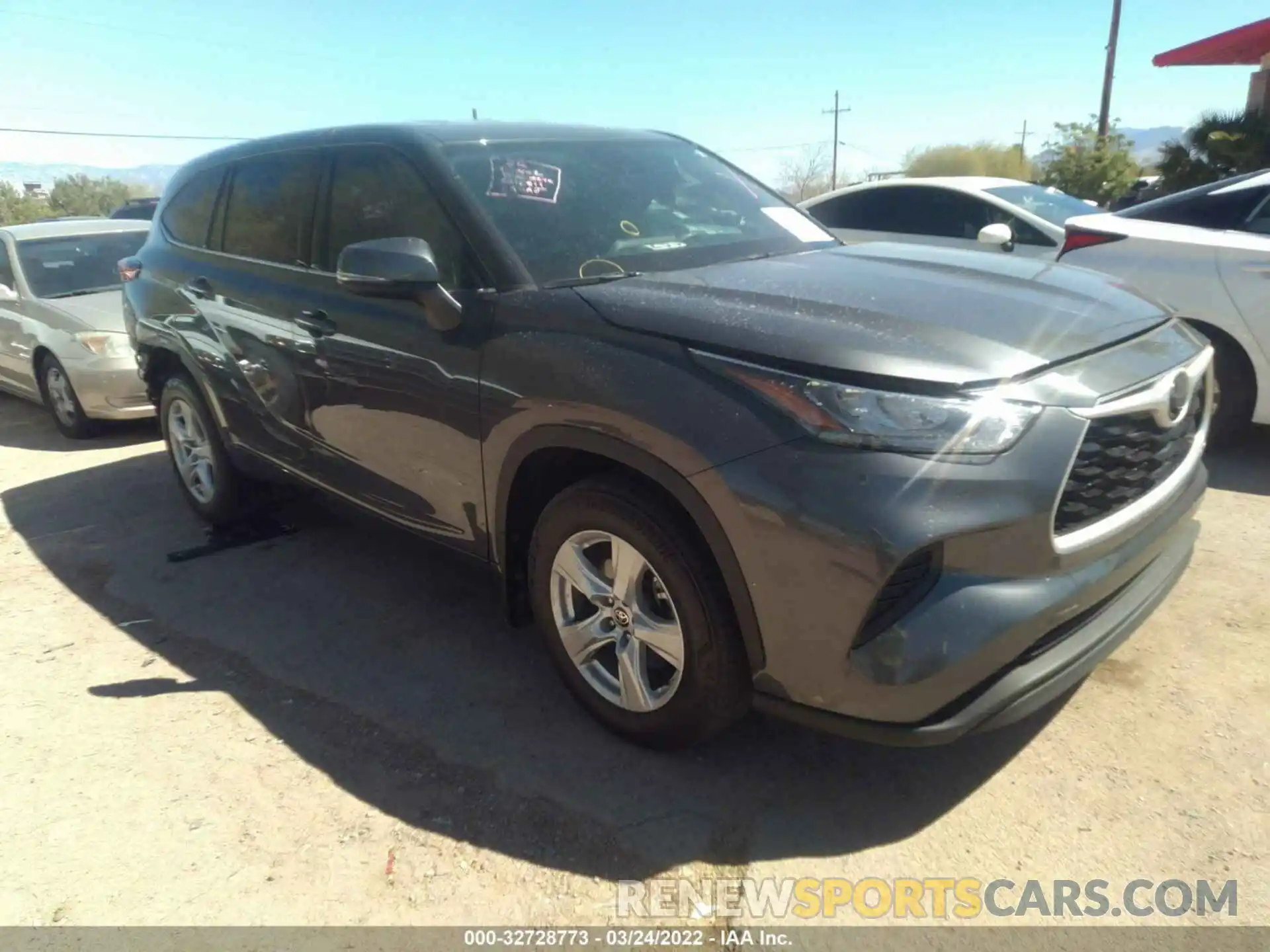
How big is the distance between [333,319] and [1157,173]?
24.0 metres

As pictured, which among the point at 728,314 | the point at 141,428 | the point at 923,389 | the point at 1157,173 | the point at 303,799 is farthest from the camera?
the point at 1157,173

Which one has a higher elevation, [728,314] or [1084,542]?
[728,314]

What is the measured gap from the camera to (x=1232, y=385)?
496 centimetres

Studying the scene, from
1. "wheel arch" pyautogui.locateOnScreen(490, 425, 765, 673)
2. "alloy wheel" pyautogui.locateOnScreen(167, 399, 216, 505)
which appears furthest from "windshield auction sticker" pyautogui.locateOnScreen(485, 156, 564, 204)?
"alloy wheel" pyautogui.locateOnScreen(167, 399, 216, 505)

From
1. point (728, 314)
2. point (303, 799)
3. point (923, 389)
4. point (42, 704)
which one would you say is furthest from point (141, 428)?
point (923, 389)

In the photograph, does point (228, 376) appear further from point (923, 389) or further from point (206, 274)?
point (923, 389)

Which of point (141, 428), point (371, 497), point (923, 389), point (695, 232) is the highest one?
point (695, 232)

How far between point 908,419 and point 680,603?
0.75 meters

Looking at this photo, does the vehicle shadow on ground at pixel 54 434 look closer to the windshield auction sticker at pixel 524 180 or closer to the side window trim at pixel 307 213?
the side window trim at pixel 307 213

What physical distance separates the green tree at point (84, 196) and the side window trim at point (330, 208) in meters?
41.5

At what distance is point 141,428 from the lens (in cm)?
764

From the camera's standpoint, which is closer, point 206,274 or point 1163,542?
point 1163,542

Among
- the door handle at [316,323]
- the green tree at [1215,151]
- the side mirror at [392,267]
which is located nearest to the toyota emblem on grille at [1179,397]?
the side mirror at [392,267]

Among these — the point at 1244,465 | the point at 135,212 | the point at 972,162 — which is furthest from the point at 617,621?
the point at 972,162
